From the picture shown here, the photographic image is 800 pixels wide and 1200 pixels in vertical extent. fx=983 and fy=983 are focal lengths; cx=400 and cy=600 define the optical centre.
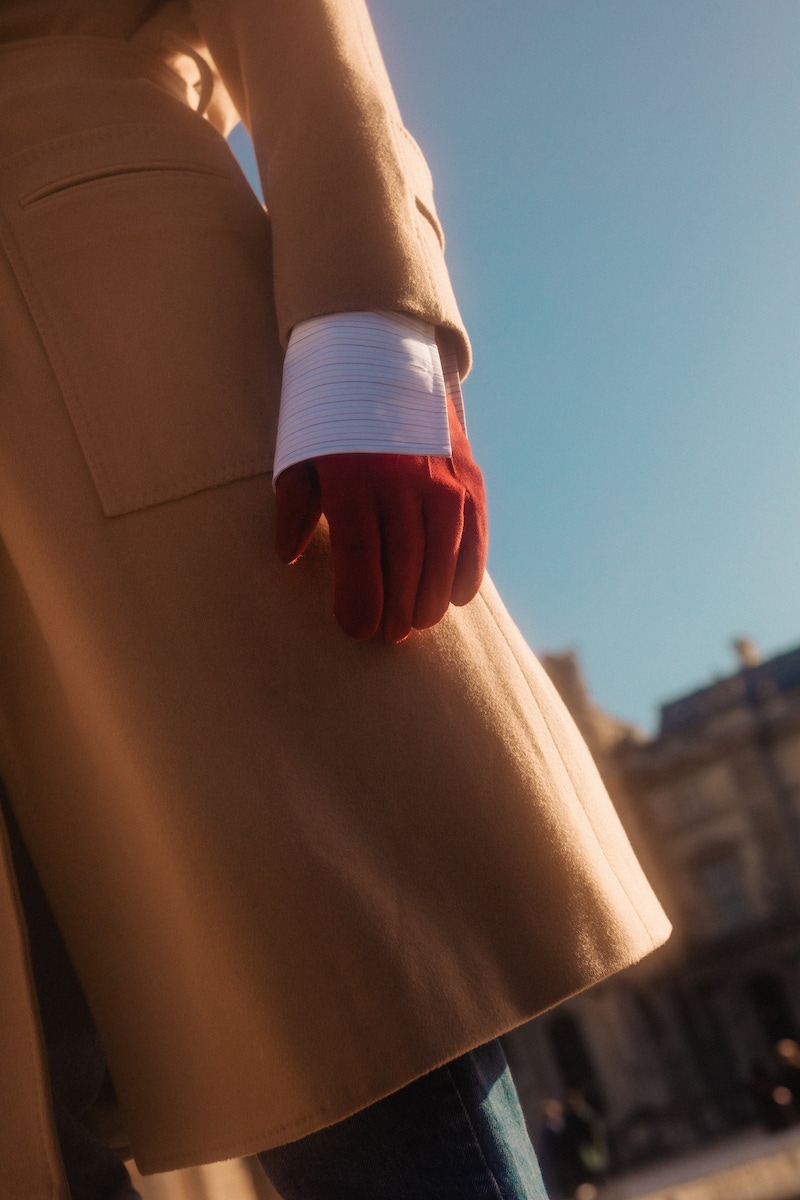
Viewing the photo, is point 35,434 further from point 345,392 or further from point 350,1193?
point 350,1193

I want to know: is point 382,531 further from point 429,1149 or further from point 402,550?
point 429,1149

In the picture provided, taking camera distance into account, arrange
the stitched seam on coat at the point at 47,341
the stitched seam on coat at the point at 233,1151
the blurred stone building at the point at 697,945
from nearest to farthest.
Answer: the stitched seam on coat at the point at 233,1151
the stitched seam on coat at the point at 47,341
the blurred stone building at the point at 697,945

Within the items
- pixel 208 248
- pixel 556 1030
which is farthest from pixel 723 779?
pixel 208 248

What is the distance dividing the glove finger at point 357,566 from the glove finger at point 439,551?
34mm

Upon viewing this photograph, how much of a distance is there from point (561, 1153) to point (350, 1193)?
11.6m

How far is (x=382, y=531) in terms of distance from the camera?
70cm

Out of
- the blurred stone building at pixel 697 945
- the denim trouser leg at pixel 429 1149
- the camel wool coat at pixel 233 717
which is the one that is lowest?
the blurred stone building at pixel 697 945

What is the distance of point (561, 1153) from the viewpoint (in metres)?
10.7

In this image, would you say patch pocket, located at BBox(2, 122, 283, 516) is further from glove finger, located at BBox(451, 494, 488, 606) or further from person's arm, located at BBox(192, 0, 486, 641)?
glove finger, located at BBox(451, 494, 488, 606)

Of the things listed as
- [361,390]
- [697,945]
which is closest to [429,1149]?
[361,390]

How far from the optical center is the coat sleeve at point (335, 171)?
800 mm

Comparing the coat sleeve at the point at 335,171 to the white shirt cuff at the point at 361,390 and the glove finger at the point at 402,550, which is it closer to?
the white shirt cuff at the point at 361,390

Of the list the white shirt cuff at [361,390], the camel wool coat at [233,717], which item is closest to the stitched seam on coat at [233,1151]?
the camel wool coat at [233,717]

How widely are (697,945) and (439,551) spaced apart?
2646 centimetres
